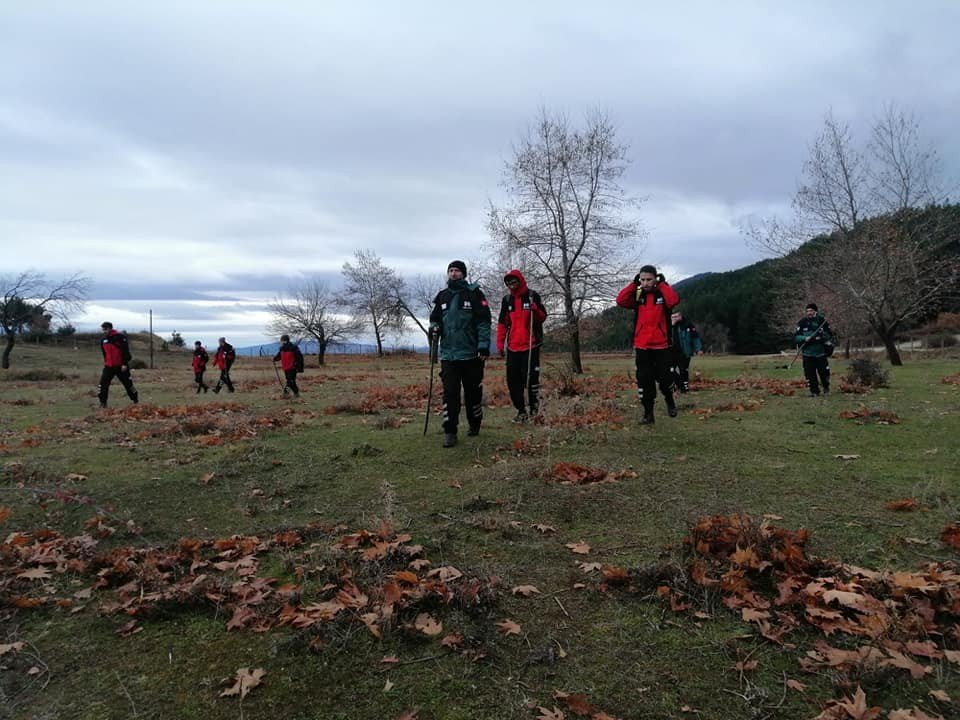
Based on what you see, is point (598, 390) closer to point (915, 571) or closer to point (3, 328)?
point (915, 571)

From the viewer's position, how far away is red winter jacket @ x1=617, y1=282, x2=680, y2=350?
27.1ft

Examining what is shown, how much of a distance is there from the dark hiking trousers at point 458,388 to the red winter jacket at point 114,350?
11004mm

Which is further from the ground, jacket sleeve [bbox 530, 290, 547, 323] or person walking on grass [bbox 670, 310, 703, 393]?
jacket sleeve [bbox 530, 290, 547, 323]

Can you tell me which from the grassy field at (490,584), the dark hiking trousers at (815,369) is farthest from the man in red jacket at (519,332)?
the dark hiking trousers at (815,369)

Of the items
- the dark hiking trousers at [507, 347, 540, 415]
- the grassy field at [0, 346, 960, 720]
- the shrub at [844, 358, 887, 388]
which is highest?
the dark hiking trousers at [507, 347, 540, 415]

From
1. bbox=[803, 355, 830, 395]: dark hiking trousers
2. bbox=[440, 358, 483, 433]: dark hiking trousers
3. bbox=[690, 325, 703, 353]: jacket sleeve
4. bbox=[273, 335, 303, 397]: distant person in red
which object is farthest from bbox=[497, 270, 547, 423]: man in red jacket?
bbox=[273, 335, 303, 397]: distant person in red

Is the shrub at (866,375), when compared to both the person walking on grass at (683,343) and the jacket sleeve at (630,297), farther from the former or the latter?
the jacket sleeve at (630,297)

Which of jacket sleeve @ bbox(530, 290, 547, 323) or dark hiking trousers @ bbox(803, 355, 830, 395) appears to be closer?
jacket sleeve @ bbox(530, 290, 547, 323)

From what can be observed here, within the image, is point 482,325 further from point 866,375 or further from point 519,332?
point 866,375

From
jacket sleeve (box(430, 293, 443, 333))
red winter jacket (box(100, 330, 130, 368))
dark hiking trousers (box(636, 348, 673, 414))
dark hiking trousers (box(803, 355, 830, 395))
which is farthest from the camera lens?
red winter jacket (box(100, 330, 130, 368))

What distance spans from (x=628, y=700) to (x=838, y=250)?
28237mm

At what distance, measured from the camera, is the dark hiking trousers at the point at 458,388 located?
7.54m

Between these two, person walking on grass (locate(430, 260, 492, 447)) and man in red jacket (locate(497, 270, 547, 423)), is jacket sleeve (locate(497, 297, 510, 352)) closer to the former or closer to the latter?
man in red jacket (locate(497, 270, 547, 423))

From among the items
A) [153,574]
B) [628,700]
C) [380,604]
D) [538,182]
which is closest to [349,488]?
[153,574]
